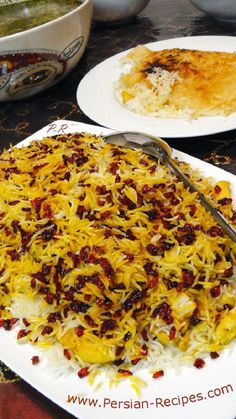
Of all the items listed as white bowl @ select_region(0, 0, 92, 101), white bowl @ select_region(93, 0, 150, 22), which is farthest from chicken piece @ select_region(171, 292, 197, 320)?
white bowl @ select_region(93, 0, 150, 22)

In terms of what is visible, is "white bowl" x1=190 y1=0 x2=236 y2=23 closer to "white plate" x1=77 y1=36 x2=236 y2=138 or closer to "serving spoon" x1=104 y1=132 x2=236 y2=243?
"white plate" x1=77 y1=36 x2=236 y2=138

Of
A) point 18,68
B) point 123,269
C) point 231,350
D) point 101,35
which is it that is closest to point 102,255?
point 123,269

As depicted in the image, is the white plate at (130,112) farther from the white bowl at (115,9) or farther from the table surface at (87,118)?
the white bowl at (115,9)

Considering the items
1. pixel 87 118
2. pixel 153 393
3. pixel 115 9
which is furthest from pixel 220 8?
pixel 153 393

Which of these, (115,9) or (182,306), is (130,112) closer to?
(182,306)

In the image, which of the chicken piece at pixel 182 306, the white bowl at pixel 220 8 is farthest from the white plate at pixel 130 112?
the chicken piece at pixel 182 306

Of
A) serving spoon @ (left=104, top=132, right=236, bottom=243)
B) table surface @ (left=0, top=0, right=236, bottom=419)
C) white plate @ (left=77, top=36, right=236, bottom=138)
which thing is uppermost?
serving spoon @ (left=104, top=132, right=236, bottom=243)

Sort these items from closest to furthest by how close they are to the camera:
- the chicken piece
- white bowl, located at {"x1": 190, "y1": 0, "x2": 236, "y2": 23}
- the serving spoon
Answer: the chicken piece
the serving spoon
white bowl, located at {"x1": 190, "y1": 0, "x2": 236, "y2": 23}

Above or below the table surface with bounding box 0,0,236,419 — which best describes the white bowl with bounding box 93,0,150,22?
above
